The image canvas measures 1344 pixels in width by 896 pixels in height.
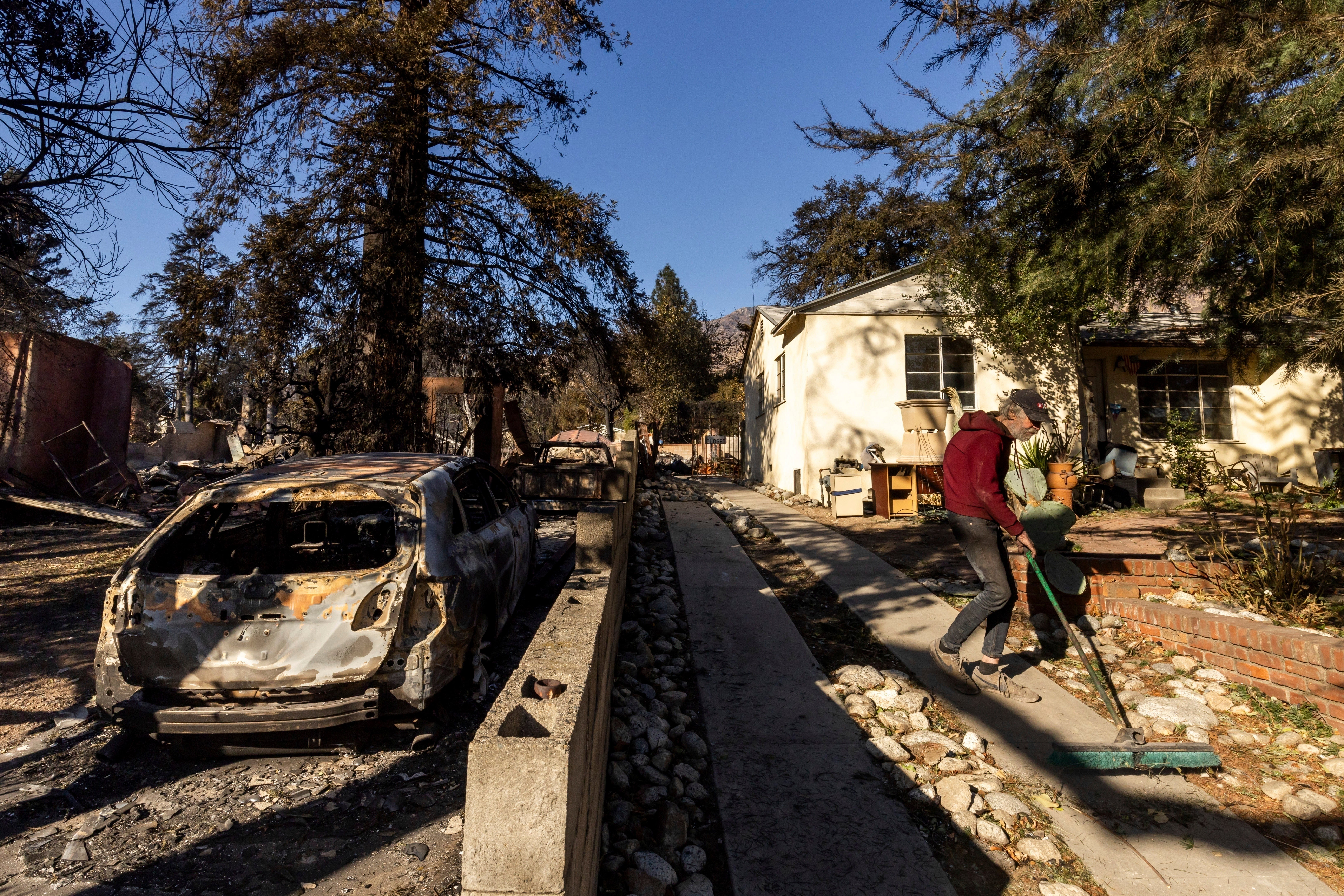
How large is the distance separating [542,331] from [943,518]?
271 inches

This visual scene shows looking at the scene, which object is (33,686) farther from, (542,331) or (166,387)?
(166,387)

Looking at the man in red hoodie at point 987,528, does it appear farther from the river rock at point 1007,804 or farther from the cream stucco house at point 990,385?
the cream stucco house at point 990,385

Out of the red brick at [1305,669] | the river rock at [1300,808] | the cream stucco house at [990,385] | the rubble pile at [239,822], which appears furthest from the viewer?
the cream stucco house at [990,385]

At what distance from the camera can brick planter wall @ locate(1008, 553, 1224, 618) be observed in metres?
5.20

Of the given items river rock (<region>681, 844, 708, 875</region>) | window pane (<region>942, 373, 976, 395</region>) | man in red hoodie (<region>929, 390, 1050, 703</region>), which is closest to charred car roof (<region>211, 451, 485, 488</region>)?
river rock (<region>681, 844, 708, 875</region>)

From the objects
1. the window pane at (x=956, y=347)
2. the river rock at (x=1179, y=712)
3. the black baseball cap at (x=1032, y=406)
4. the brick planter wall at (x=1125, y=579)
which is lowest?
the river rock at (x=1179, y=712)

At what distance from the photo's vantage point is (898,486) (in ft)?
37.3

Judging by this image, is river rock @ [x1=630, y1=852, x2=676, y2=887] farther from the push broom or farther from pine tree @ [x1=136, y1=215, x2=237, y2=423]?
pine tree @ [x1=136, y1=215, x2=237, y2=423]

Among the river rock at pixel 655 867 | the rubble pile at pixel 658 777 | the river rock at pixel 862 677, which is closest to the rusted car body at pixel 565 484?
the rubble pile at pixel 658 777

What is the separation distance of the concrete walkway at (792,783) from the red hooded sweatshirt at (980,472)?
142cm

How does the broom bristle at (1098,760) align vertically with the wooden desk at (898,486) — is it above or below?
below

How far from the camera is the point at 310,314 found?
961cm

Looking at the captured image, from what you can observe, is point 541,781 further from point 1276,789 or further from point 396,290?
point 396,290

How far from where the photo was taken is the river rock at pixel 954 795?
304 centimetres
